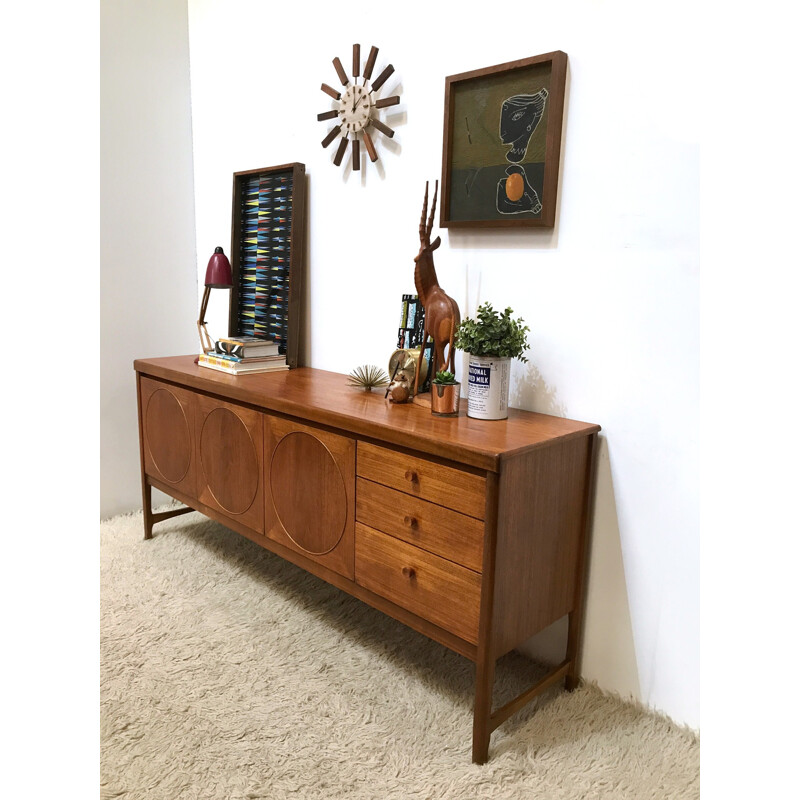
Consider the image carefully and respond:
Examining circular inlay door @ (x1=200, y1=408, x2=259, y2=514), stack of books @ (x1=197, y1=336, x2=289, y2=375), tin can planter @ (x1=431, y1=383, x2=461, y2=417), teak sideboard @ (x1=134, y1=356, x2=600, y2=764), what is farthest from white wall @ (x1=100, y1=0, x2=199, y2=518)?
tin can planter @ (x1=431, y1=383, x2=461, y2=417)

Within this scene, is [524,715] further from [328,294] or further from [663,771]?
[328,294]

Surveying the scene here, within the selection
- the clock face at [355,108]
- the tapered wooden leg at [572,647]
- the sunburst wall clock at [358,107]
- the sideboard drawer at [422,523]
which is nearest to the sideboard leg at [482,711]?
the sideboard drawer at [422,523]

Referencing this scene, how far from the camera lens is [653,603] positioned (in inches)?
65.9

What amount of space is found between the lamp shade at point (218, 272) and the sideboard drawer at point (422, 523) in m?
1.23

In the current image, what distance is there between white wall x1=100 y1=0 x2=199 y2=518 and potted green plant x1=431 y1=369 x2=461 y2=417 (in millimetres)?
1741

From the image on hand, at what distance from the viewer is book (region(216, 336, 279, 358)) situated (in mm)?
2363

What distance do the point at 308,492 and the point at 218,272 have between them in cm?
111

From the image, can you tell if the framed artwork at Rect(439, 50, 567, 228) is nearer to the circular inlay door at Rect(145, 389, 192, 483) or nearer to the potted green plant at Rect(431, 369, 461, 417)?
the potted green plant at Rect(431, 369, 461, 417)

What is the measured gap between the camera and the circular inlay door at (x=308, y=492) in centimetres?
182

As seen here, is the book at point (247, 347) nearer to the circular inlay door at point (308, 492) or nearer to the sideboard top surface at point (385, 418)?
the sideboard top surface at point (385, 418)

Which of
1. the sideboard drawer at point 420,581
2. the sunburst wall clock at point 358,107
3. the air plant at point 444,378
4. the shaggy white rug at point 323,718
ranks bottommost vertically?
the shaggy white rug at point 323,718
